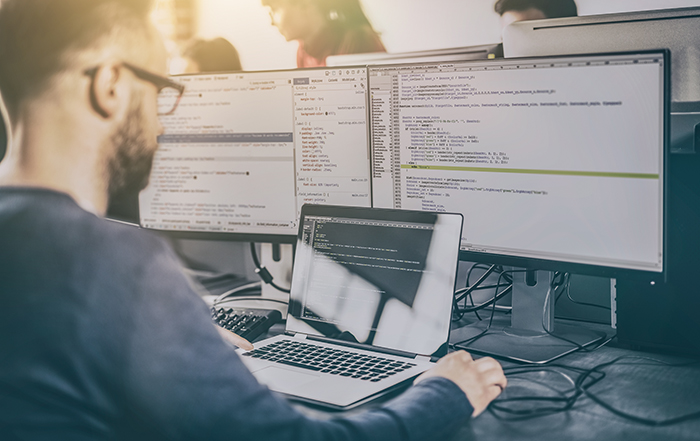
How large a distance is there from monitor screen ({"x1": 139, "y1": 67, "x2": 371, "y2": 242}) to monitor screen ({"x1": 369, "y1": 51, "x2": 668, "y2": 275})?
0.22ft

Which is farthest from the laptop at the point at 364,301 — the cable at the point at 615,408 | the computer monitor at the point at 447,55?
the computer monitor at the point at 447,55

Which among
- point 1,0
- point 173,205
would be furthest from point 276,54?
point 1,0

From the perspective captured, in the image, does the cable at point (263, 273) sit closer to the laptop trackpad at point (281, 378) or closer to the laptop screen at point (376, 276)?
the laptop screen at point (376, 276)

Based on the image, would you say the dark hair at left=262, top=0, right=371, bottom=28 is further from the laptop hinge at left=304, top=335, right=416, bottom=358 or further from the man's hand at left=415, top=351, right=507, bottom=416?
the man's hand at left=415, top=351, right=507, bottom=416

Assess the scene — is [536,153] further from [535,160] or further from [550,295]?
[550,295]

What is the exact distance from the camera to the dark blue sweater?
A: 1.70 feet

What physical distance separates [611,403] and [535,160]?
1.28 ft

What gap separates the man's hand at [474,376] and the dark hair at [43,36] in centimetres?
55

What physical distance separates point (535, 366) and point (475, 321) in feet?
0.81

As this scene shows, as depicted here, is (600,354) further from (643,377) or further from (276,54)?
(276,54)

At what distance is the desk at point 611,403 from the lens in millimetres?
752

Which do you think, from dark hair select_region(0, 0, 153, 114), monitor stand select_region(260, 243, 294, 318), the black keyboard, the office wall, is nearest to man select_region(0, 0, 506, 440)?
dark hair select_region(0, 0, 153, 114)

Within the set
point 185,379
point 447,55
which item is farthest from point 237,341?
point 447,55

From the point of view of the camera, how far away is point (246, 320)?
1155 mm
